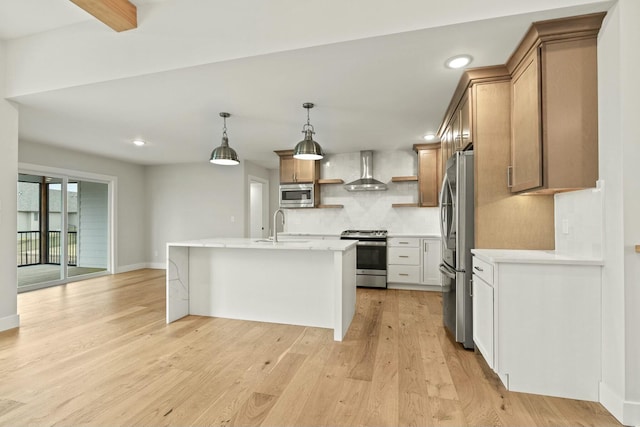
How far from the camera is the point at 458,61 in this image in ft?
7.58

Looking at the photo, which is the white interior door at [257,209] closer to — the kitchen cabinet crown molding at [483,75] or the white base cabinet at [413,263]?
the white base cabinet at [413,263]

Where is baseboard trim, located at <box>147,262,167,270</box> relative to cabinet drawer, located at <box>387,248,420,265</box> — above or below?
below

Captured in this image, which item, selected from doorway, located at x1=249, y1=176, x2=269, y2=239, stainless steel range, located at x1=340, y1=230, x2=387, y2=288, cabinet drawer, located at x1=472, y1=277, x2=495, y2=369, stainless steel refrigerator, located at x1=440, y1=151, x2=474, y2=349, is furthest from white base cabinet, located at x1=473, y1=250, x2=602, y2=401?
doorway, located at x1=249, y1=176, x2=269, y2=239

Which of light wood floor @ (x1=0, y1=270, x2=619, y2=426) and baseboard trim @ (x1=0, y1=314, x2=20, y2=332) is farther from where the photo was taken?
baseboard trim @ (x1=0, y1=314, x2=20, y2=332)

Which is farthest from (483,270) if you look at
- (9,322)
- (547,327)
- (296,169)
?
(9,322)

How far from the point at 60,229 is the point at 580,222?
6.88 m

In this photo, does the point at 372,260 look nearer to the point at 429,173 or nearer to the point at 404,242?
the point at 404,242

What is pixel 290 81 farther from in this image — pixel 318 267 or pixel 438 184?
pixel 438 184

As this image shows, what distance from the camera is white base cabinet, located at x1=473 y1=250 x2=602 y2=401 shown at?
1.82 meters

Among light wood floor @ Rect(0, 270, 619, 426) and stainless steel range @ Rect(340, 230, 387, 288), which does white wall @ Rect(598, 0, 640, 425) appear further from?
stainless steel range @ Rect(340, 230, 387, 288)

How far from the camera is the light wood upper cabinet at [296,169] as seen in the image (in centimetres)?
541

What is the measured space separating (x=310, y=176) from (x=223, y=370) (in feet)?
12.2

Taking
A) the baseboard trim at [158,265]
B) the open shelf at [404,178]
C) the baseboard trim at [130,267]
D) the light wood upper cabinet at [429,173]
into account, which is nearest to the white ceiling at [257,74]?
the light wood upper cabinet at [429,173]

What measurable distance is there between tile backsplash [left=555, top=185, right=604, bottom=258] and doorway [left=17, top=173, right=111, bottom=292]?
659cm
